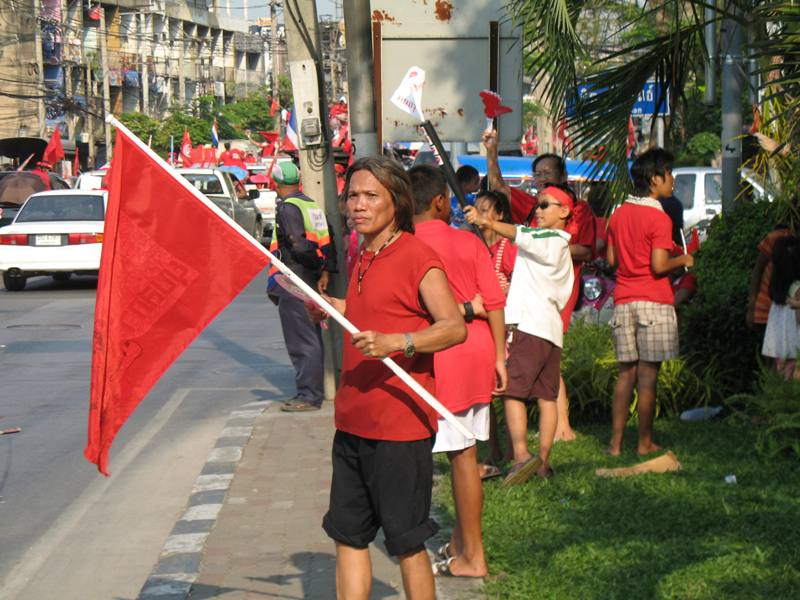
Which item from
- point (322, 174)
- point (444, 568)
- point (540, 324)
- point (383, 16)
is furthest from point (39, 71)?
point (444, 568)

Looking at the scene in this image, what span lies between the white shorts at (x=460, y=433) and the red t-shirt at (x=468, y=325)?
0.21ft

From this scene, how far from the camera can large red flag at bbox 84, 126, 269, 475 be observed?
491 cm

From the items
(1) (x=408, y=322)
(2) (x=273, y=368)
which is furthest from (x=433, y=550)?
(2) (x=273, y=368)

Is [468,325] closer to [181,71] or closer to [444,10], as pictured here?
[444,10]

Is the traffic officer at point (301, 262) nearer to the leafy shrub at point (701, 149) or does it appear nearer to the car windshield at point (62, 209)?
the car windshield at point (62, 209)

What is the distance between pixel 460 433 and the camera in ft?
19.1

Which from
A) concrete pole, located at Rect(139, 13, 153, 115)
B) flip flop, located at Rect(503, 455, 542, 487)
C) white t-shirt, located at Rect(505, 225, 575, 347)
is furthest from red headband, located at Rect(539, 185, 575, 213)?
concrete pole, located at Rect(139, 13, 153, 115)

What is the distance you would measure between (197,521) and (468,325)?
203 cm

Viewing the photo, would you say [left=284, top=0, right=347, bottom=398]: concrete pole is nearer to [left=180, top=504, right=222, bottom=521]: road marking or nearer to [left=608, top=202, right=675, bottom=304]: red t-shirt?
[left=608, top=202, right=675, bottom=304]: red t-shirt

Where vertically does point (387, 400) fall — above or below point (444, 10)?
below

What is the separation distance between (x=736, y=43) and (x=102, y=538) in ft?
23.8

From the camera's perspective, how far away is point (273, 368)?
44.8ft

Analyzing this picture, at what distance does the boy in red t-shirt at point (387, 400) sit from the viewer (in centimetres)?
473

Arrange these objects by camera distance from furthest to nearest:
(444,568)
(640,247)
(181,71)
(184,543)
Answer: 1. (181,71)
2. (640,247)
3. (184,543)
4. (444,568)
